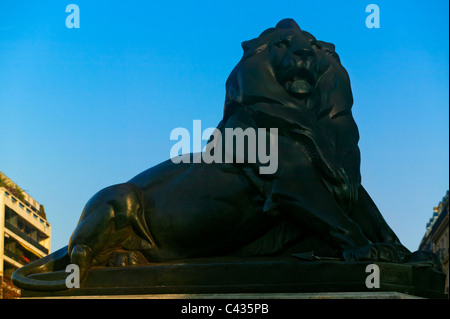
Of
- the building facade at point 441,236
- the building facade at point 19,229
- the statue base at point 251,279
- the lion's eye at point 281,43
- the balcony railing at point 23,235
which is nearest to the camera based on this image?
Result: the statue base at point 251,279

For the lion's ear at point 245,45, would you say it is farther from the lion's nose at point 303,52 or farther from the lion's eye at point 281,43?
the lion's nose at point 303,52

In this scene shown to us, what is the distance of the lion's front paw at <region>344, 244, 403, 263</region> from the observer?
6191 millimetres

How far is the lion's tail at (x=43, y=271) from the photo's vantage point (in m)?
6.89

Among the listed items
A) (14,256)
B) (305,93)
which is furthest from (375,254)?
(14,256)

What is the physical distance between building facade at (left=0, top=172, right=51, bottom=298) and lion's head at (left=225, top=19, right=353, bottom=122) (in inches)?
1763

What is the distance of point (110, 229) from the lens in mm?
7070

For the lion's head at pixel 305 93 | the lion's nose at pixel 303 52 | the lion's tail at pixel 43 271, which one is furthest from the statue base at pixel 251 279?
the lion's nose at pixel 303 52

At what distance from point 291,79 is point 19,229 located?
54025 mm

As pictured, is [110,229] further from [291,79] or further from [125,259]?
[291,79]

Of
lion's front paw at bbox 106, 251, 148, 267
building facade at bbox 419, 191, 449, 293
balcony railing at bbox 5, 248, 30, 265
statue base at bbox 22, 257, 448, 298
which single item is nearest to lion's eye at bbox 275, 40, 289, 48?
statue base at bbox 22, 257, 448, 298

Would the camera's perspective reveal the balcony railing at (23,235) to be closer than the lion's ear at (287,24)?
No

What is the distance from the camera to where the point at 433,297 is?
6.41 metres

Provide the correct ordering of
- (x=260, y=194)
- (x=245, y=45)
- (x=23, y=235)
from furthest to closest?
(x=23, y=235) < (x=245, y=45) < (x=260, y=194)
